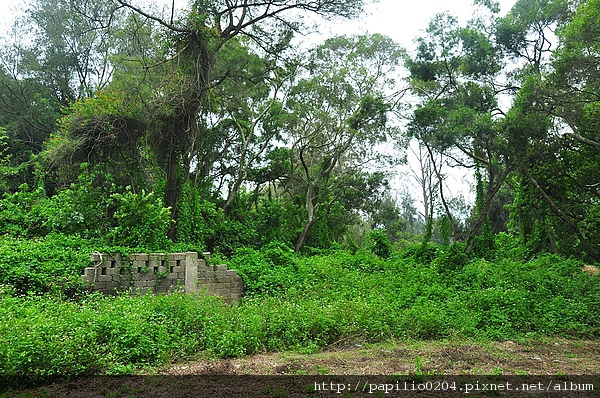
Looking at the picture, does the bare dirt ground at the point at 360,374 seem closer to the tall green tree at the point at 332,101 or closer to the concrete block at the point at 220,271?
the concrete block at the point at 220,271

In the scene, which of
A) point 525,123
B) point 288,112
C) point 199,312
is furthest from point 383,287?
point 288,112

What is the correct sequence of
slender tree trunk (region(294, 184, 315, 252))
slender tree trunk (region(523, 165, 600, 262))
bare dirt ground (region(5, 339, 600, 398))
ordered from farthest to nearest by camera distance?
slender tree trunk (region(294, 184, 315, 252))
slender tree trunk (region(523, 165, 600, 262))
bare dirt ground (region(5, 339, 600, 398))

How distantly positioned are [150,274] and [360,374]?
5.97m

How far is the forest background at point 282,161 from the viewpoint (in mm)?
8273

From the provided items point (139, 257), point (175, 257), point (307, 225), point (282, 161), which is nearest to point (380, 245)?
point (307, 225)

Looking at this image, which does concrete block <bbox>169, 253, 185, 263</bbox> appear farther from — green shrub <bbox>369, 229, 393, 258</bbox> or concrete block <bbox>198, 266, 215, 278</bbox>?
green shrub <bbox>369, 229, 393, 258</bbox>

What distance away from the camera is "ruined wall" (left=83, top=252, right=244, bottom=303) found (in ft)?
30.2

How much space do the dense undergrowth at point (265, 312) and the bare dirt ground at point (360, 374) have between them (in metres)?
0.33

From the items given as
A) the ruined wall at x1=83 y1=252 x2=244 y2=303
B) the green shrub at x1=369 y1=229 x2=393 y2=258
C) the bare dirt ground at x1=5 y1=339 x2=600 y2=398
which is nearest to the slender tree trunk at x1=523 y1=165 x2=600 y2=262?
the green shrub at x1=369 y1=229 x2=393 y2=258

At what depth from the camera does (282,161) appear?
66.2 ft

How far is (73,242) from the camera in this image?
32.4 ft

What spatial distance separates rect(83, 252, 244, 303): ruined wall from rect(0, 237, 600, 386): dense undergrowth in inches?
15.7

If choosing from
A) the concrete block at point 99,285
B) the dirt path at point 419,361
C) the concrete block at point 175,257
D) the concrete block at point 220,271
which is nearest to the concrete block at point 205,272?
the concrete block at point 220,271

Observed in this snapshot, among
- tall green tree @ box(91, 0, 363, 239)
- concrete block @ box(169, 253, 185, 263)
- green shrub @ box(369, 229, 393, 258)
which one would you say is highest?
tall green tree @ box(91, 0, 363, 239)
